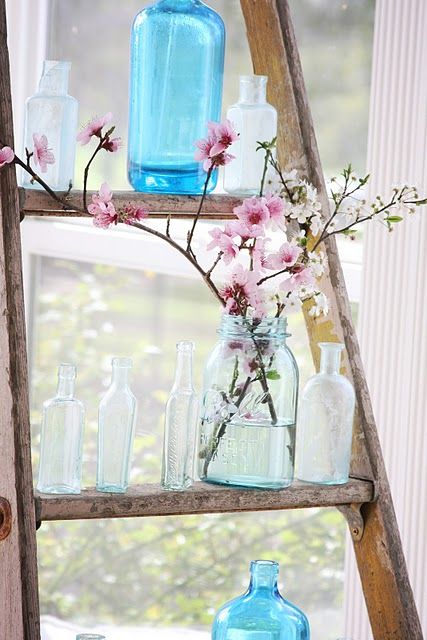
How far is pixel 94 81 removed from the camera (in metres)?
2.88

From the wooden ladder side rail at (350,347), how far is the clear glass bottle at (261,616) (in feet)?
0.50

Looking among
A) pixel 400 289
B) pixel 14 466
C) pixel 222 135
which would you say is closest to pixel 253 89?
pixel 222 135

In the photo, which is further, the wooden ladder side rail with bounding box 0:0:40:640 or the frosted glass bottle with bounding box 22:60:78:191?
the frosted glass bottle with bounding box 22:60:78:191

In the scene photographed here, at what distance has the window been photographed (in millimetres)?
2756

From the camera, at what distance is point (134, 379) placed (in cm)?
291

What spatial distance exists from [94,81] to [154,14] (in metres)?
1.41

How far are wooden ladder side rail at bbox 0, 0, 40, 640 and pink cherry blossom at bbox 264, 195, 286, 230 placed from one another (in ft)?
1.05

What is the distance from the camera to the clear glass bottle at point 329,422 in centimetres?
155

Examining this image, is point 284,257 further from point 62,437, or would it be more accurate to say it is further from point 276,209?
point 62,437

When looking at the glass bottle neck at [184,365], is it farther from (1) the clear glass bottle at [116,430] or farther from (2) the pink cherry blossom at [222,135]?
(2) the pink cherry blossom at [222,135]

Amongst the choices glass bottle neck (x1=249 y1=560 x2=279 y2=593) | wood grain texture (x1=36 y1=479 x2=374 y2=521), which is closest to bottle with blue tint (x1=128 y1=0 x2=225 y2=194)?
wood grain texture (x1=36 y1=479 x2=374 y2=521)

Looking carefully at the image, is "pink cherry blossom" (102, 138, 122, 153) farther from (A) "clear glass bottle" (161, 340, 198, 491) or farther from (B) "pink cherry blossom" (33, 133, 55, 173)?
(A) "clear glass bottle" (161, 340, 198, 491)

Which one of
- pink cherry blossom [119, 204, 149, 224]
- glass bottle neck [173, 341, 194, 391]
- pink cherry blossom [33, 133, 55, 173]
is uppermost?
pink cherry blossom [33, 133, 55, 173]

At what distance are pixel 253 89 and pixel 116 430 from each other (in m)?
0.50
